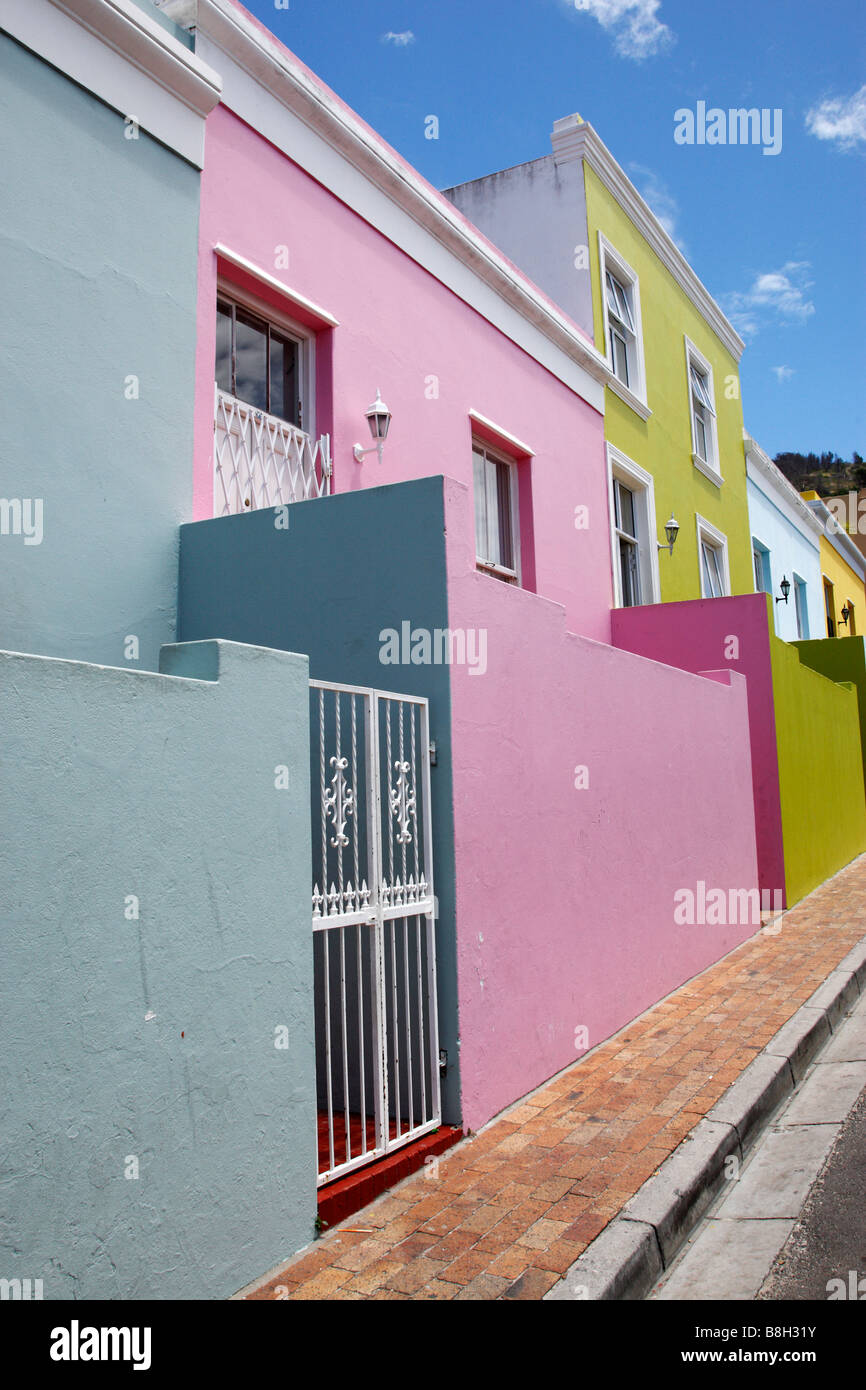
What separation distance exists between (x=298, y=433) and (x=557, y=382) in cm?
459

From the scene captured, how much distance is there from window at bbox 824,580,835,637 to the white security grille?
21.0m

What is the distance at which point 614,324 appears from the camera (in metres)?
12.8

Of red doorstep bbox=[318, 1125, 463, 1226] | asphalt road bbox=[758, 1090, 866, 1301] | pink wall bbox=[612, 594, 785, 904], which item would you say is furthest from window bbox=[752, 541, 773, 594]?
red doorstep bbox=[318, 1125, 463, 1226]

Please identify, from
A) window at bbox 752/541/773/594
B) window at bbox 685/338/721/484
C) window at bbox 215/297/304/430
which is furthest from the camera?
window at bbox 752/541/773/594

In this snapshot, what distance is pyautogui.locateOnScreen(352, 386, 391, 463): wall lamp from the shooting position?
7.21 meters

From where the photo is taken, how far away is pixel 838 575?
1045 inches

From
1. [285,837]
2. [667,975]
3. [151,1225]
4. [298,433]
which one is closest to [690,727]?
[667,975]

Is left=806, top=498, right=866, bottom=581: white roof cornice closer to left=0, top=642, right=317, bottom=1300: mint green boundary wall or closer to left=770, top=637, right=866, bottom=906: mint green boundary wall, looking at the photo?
left=770, top=637, right=866, bottom=906: mint green boundary wall

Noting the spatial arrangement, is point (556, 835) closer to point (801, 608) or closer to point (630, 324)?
point (630, 324)

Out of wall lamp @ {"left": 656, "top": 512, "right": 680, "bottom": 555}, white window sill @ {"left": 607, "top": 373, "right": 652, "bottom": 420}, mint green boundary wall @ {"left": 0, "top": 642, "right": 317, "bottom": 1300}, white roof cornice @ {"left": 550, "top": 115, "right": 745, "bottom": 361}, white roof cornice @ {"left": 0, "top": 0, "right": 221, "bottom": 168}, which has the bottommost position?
mint green boundary wall @ {"left": 0, "top": 642, "right": 317, "bottom": 1300}

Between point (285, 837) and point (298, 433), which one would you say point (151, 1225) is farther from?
point (298, 433)

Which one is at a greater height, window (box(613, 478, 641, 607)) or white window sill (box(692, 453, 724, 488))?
white window sill (box(692, 453, 724, 488))

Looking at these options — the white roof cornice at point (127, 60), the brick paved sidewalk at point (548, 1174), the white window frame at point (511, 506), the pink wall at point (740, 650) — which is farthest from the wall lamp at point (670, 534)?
the white roof cornice at point (127, 60)
